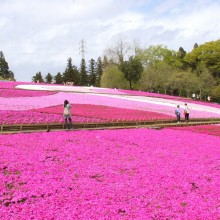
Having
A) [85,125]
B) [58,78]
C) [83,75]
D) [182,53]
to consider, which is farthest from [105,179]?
[58,78]

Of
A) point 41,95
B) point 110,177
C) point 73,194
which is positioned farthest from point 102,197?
point 41,95

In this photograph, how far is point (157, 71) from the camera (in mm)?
82000

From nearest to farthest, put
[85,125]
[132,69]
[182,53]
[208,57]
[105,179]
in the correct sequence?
[105,179] → [85,125] → [132,69] → [208,57] → [182,53]

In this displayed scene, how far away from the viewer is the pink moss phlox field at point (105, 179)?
919 centimetres

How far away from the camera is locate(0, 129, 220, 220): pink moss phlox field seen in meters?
9.19

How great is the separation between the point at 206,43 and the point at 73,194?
101 m

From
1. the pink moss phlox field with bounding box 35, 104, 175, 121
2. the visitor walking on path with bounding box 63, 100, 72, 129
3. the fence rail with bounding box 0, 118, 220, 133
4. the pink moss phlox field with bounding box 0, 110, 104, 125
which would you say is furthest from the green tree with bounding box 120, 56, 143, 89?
the visitor walking on path with bounding box 63, 100, 72, 129

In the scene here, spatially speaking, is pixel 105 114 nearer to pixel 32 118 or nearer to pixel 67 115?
pixel 67 115

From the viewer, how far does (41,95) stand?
1517 inches

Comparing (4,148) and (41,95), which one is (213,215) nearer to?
(4,148)

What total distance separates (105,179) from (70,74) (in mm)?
112388

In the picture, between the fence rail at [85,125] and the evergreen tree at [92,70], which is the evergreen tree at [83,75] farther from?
the fence rail at [85,125]

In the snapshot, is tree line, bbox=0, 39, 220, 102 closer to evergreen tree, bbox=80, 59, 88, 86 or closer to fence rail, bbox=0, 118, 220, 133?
evergreen tree, bbox=80, 59, 88, 86

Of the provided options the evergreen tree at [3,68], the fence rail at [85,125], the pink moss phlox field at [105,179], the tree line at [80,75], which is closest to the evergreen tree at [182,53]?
→ the tree line at [80,75]
